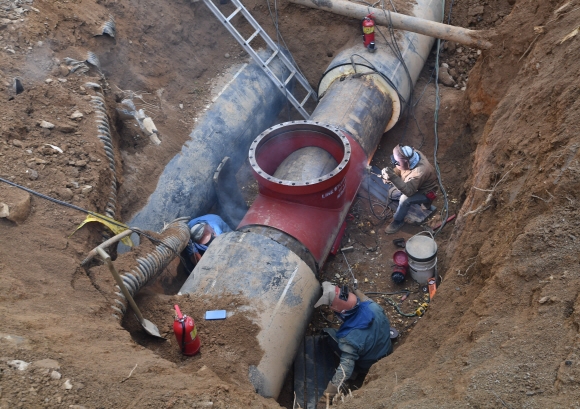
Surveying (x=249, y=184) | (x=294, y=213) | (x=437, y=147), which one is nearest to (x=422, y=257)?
(x=294, y=213)

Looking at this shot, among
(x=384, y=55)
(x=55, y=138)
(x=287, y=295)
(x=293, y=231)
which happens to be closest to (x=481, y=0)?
(x=384, y=55)

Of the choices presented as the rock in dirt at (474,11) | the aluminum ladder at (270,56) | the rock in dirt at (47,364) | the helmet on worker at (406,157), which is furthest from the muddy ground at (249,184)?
the rock in dirt at (474,11)

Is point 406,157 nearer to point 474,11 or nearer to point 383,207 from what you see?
point 383,207

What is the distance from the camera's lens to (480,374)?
263cm

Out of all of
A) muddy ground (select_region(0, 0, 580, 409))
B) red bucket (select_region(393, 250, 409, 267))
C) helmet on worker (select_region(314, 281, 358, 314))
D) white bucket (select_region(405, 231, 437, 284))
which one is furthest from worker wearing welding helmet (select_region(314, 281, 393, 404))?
red bucket (select_region(393, 250, 409, 267))

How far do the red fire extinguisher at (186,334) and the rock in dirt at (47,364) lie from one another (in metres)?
0.95

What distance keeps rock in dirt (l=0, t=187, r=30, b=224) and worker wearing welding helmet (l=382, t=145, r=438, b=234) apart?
13.5ft

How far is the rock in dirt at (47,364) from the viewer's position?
2.83m

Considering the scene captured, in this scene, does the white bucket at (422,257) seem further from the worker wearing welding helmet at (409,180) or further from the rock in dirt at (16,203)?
the rock in dirt at (16,203)

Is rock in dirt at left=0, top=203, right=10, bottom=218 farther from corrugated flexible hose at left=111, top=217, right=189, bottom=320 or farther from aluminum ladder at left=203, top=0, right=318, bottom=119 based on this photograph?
aluminum ladder at left=203, top=0, right=318, bottom=119

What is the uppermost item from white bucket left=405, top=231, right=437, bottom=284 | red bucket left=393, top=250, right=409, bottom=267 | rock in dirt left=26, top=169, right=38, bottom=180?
white bucket left=405, top=231, right=437, bottom=284

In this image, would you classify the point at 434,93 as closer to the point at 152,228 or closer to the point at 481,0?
the point at 481,0

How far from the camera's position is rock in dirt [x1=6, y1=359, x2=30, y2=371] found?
9.10 feet

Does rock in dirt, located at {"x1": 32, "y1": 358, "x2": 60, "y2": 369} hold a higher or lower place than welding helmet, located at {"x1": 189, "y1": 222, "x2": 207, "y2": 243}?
higher
